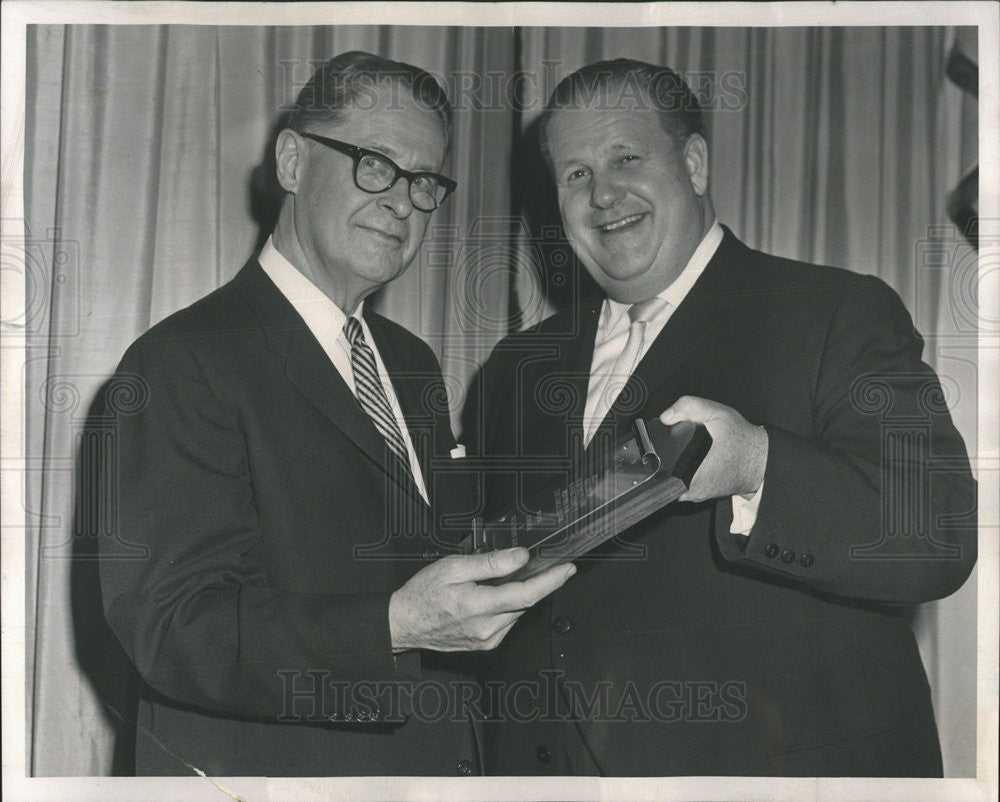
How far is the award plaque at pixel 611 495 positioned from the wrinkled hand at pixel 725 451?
0.02 meters

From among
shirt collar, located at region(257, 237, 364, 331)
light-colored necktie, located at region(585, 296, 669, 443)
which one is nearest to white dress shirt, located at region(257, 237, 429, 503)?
shirt collar, located at region(257, 237, 364, 331)

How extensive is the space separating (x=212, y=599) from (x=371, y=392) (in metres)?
0.42

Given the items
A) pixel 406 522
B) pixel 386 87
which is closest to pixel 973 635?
pixel 406 522

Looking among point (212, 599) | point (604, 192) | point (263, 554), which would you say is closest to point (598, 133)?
point (604, 192)

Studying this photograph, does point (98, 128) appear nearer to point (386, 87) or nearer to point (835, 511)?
point (386, 87)

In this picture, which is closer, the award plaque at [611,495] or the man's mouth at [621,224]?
the award plaque at [611,495]

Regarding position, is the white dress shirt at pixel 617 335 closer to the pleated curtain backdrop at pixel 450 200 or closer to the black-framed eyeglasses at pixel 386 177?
the pleated curtain backdrop at pixel 450 200

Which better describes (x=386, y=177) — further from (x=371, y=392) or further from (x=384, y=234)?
(x=371, y=392)

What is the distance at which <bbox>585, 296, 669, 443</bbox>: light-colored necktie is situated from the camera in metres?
1.74

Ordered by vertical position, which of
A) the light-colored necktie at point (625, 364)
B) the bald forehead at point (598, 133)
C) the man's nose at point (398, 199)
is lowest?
the light-colored necktie at point (625, 364)

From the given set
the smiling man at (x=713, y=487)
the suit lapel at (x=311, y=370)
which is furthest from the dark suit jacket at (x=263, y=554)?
the smiling man at (x=713, y=487)

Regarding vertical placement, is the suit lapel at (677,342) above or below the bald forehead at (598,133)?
below

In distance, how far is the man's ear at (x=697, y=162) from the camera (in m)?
1.77

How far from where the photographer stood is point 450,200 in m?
1.80
